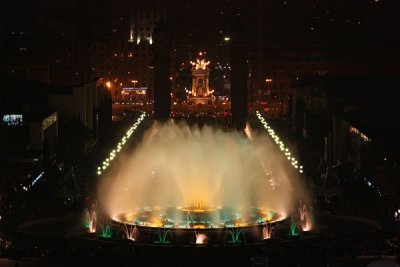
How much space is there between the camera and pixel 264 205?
4744 centimetres

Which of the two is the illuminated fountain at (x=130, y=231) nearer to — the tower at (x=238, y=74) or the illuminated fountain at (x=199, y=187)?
the illuminated fountain at (x=199, y=187)

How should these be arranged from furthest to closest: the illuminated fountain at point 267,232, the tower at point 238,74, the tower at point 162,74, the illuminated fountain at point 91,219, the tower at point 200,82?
the tower at point 200,82
the tower at point 162,74
the tower at point 238,74
the illuminated fountain at point 91,219
the illuminated fountain at point 267,232

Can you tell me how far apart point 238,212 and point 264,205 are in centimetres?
208

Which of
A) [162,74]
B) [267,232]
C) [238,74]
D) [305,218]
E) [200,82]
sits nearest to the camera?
[267,232]

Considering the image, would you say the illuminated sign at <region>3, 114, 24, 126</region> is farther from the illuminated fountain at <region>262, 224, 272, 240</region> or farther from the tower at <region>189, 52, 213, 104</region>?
the tower at <region>189, 52, 213, 104</region>

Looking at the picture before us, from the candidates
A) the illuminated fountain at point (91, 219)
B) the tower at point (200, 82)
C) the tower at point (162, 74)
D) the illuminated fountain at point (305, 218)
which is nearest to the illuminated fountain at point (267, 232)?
the illuminated fountain at point (305, 218)

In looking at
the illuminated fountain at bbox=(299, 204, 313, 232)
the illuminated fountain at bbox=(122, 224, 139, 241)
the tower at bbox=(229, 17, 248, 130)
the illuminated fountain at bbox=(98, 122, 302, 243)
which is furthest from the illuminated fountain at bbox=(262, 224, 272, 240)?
the tower at bbox=(229, 17, 248, 130)

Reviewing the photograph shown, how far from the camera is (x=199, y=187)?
49.4 m

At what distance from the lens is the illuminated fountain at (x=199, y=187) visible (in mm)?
44000

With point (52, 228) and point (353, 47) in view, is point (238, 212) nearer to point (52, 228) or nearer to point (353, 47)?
point (52, 228)

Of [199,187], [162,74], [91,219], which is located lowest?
[91,219]

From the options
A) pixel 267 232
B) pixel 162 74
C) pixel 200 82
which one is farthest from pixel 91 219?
pixel 200 82

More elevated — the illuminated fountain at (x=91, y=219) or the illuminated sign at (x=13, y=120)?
the illuminated sign at (x=13, y=120)

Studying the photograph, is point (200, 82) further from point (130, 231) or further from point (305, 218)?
point (130, 231)
